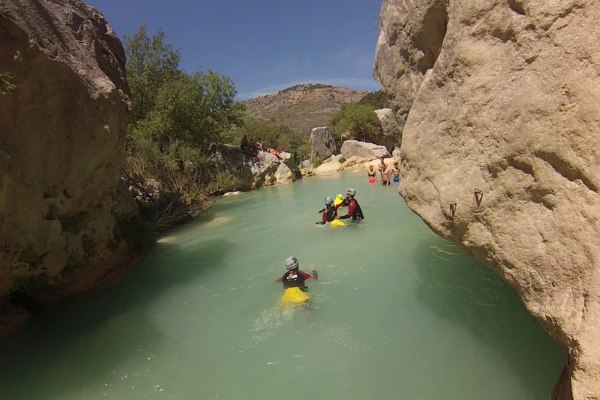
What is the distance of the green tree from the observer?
20906mm

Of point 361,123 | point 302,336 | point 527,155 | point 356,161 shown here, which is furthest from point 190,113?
point 361,123

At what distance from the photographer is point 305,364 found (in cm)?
438

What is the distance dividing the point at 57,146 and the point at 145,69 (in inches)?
676

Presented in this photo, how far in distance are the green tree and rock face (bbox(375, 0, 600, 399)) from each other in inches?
794

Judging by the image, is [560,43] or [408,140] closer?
[560,43]

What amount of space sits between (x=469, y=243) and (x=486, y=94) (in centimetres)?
122

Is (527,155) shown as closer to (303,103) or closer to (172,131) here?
(172,131)

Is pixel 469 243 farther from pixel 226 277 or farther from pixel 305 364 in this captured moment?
pixel 226 277

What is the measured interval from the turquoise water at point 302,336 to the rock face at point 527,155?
54.3 inches

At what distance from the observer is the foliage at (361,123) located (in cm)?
3838

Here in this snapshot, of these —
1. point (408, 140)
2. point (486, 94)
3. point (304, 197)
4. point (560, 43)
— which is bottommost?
point (304, 197)

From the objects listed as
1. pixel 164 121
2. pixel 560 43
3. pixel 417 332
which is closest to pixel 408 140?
pixel 560 43

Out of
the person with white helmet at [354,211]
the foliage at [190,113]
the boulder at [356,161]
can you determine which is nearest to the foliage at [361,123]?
the boulder at [356,161]

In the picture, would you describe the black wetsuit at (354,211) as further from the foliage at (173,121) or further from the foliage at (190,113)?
the foliage at (190,113)
